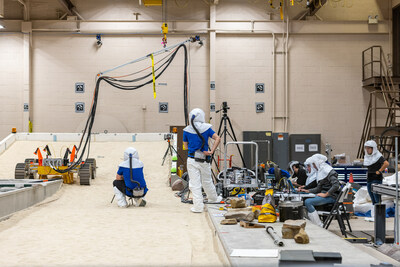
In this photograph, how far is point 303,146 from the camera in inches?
539

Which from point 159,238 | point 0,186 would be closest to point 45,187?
point 0,186

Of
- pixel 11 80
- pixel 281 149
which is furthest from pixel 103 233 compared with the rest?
pixel 11 80

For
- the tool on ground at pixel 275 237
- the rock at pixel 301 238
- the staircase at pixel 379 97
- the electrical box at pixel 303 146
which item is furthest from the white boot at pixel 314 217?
the electrical box at pixel 303 146

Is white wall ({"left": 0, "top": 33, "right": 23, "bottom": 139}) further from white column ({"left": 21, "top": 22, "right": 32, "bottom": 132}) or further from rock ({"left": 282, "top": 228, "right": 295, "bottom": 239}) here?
rock ({"left": 282, "top": 228, "right": 295, "bottom": 239})

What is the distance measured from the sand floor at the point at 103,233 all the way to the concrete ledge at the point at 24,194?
13cm

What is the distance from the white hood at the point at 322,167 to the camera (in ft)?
20.8

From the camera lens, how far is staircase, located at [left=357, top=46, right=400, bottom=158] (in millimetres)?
12773

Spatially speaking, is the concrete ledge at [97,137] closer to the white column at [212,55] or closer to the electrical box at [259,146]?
the white column at [212,55]

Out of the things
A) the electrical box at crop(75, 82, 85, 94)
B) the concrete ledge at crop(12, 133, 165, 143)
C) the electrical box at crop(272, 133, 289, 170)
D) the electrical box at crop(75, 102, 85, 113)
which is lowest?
the electrical box at crop(272, 133, 289, 170)

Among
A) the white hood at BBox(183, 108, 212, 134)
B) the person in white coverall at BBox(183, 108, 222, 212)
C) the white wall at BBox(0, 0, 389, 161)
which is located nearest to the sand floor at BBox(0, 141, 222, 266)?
the person in white coverall at BBox(183, 108, 222, 212)

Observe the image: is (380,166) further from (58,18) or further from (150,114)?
(58,18)

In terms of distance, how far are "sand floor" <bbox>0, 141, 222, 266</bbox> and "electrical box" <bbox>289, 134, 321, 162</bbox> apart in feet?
19.0

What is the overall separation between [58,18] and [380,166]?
1120 centimetres

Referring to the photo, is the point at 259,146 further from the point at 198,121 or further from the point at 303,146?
the point at 198,121
